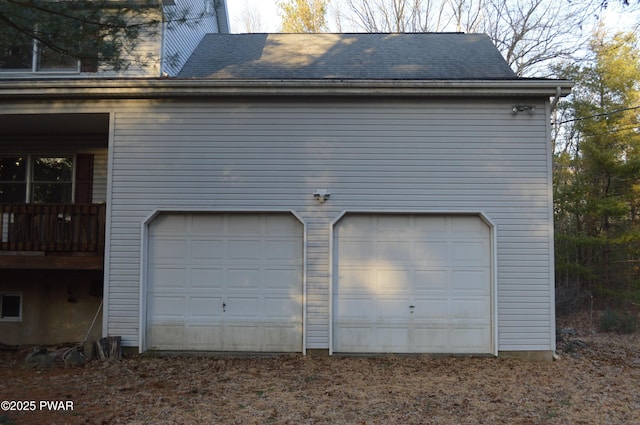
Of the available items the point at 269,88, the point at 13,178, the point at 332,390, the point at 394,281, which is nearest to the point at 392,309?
the point at 394,281

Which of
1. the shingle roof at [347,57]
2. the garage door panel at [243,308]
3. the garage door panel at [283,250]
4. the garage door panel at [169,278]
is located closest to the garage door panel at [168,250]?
the garage door panel at [169,278]

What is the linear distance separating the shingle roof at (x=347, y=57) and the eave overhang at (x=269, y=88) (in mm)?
537

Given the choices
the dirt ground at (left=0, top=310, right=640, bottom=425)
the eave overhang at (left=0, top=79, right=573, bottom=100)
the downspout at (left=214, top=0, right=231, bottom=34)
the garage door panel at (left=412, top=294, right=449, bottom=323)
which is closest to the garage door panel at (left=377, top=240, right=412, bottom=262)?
the garage door panel at (left=412, top=294, right=449, bottom=323)

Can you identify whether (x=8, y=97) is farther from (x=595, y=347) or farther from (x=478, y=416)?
(x=595, y=347)

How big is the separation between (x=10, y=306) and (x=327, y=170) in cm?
699

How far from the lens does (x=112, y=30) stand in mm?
6480

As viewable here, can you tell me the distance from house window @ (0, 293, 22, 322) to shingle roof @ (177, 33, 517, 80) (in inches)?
219

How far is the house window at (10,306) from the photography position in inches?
379

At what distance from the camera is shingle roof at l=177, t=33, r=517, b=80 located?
31.0 ft

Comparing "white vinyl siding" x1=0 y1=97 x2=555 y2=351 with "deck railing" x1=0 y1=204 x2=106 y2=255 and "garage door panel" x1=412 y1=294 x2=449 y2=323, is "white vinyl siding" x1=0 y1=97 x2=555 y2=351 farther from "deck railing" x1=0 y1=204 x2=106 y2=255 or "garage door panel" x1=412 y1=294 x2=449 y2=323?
"garage door panel" x1=412 y1=294 x2=449 y2=323

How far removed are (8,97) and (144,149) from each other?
2554mm

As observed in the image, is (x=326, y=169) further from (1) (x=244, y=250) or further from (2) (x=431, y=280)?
(2) (x=431, y=280)

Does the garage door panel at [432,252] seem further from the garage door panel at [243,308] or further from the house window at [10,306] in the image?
the house window at [10,306]

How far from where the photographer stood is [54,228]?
27.7 ft
